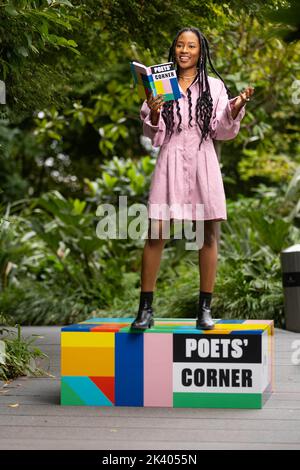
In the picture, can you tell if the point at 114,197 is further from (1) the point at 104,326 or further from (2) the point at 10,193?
(1) the point at 104,326

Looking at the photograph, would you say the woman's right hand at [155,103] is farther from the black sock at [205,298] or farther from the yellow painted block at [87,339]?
the yellow painted block at [87,339]

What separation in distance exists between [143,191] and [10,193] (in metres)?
5.14

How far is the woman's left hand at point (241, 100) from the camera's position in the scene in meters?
4.16

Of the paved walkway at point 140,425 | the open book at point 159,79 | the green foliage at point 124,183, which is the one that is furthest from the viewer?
the green foliage at point 124,183

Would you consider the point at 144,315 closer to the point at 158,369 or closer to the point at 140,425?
the point at 158,369

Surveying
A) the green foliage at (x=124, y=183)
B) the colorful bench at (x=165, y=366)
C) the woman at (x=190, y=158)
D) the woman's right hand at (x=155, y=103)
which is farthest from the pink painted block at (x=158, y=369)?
the green foliage at (x=124, y=183)

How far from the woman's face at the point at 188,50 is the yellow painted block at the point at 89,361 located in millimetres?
1519

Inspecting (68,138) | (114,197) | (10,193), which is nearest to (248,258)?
(114,197)

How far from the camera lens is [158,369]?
13.9ft

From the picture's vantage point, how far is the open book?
4.10 m

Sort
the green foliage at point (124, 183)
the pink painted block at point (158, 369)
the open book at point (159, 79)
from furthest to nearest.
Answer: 1. the green foliage at point (124, 183)
2. the pink painted block at point (158, 369)
3. the open book at point (159, 79)

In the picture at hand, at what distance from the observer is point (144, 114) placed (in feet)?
14.5

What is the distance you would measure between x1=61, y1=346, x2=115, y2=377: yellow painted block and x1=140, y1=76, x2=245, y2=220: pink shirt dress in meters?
0.74

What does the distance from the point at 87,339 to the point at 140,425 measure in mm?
635
